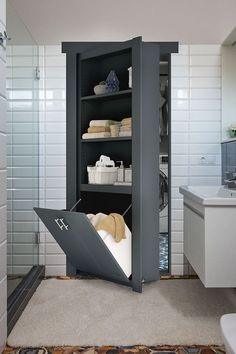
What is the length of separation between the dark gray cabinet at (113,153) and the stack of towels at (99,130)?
5 centimetres

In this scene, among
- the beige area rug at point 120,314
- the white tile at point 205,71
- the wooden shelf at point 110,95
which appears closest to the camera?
the beige area rug at point 120,314

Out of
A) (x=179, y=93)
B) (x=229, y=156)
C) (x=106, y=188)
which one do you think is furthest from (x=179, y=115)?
(x=106, y=188)

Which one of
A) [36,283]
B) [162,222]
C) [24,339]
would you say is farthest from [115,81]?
[24,339]

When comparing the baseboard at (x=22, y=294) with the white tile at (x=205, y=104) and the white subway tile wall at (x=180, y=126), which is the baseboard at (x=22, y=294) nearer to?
the white subway tile wall at (x=180, y=126)

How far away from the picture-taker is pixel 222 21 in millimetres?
3184

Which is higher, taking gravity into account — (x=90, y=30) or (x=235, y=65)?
(x=90, y=30)

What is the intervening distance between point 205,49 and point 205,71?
0.23 meters

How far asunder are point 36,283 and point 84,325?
36.4 inches

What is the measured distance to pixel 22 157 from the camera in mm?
3086

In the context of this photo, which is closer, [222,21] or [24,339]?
[24,339]

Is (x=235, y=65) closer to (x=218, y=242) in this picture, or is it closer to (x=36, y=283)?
(x=218, y=242)

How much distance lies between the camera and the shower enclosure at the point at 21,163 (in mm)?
2652

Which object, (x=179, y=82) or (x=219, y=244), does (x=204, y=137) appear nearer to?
(x=179, y=82)

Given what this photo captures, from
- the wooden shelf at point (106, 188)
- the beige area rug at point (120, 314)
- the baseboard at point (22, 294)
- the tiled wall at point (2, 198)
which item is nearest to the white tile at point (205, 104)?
the wooden shelf at point (106, 188)
